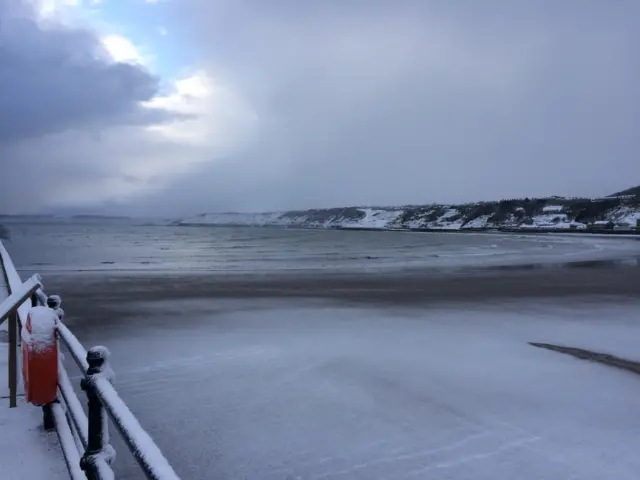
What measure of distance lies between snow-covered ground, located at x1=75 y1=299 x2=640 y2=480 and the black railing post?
205 cm

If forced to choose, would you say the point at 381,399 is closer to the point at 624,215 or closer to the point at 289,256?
the point at 289,256

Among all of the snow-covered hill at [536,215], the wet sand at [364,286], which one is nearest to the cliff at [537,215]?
the snow-covered hill at [536,215]

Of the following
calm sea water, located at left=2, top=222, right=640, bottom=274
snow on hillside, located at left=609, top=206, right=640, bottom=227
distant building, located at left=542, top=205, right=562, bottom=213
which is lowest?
calm sea water, located at left=2, top=222, right=640, bottom=274

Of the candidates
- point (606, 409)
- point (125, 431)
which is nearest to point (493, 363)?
point (606, 409)

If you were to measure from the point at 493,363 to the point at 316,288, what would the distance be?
34.3 ft

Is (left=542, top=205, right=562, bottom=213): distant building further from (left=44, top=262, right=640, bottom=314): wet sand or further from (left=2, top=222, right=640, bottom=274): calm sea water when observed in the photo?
(left=44, top=262, right=640, bottom=314): wet sand

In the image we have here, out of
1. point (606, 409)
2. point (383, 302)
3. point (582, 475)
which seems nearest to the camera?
point (582, 475)

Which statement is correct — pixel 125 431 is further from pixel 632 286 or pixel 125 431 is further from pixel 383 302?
pixel 632 286

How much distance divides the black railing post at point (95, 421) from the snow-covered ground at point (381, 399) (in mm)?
2049

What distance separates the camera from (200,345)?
883 cm

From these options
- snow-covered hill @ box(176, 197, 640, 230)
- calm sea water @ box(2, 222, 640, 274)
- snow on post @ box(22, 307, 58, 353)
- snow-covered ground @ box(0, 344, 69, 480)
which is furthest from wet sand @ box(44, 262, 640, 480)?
snow-covered hill @ box(176, 197, 640, 230)

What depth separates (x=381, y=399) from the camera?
239 inches

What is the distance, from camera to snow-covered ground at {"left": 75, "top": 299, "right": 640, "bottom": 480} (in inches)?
178

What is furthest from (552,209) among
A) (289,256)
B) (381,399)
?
(381,399)
